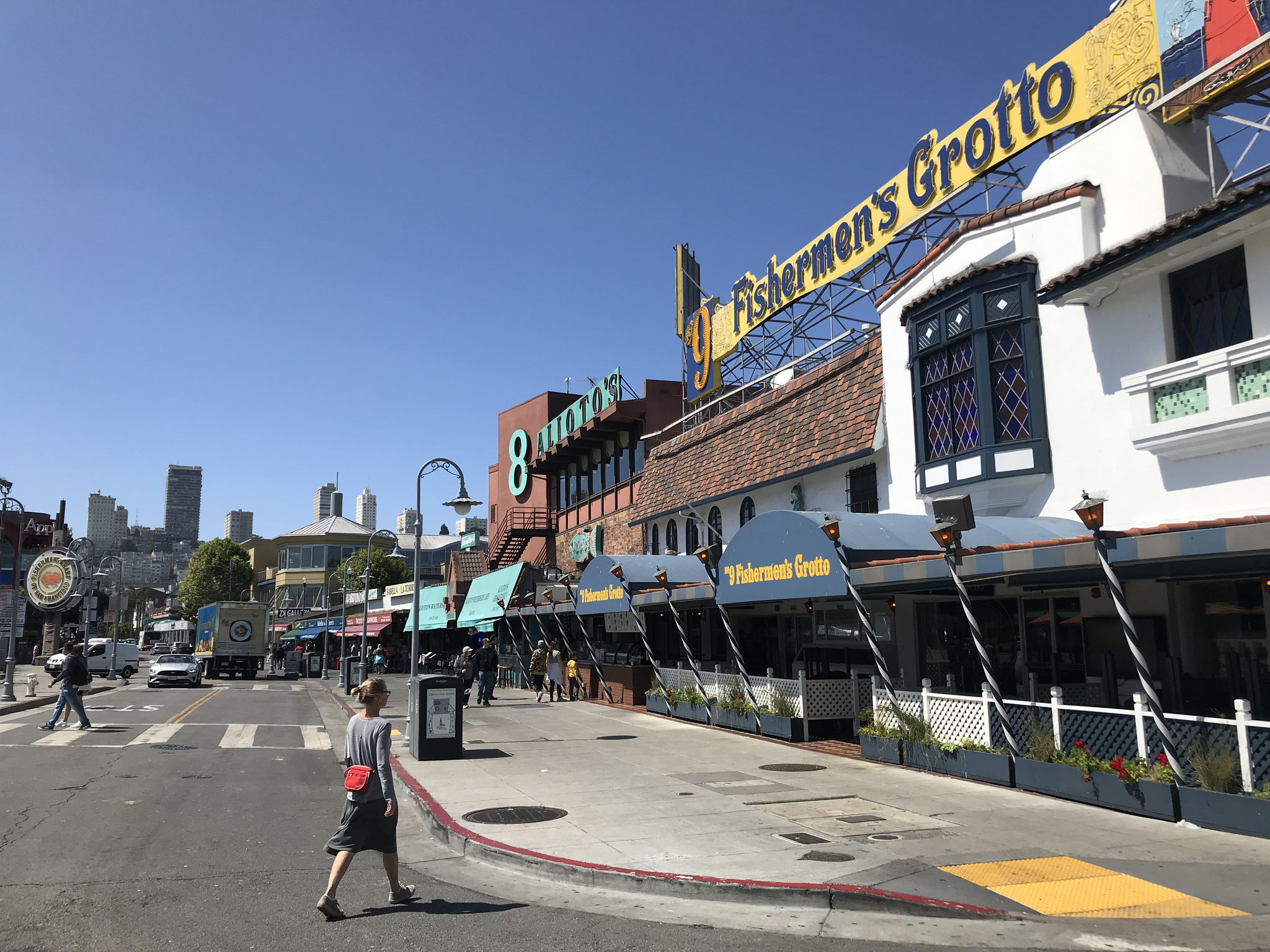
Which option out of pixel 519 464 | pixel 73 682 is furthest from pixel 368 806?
pixel 519 464

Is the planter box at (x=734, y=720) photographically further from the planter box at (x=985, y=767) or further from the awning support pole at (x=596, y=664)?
the awning support pole at (x=596, y=664)

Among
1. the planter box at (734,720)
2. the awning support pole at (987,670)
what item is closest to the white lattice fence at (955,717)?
the awning support pole at (987,670)

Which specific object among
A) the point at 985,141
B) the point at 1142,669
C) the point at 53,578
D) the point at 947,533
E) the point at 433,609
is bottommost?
the point at 1142,669

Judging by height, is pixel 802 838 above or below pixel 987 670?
below

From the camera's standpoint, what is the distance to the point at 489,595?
3891cm

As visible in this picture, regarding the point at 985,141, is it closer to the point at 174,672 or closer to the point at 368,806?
the point at 368,806

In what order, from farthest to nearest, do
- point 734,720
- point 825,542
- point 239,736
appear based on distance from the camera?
point 239,736 < point 734,720 < point 825,542

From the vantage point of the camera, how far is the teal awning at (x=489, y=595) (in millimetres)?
36594

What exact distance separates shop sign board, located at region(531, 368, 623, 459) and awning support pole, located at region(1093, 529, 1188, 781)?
2380 centimetres

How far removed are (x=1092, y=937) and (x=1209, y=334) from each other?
8370 millimetres

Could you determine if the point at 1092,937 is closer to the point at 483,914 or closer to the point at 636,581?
the point at 483,914

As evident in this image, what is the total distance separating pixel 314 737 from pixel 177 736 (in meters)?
2.67

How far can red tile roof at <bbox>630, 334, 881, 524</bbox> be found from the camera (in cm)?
1864

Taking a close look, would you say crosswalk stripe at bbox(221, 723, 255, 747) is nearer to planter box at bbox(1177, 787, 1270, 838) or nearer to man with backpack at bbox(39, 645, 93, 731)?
man with backpack at bbox(39, 645, 93, 731)
